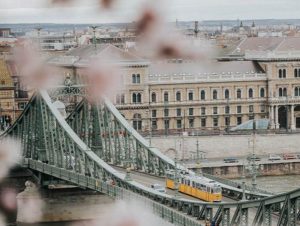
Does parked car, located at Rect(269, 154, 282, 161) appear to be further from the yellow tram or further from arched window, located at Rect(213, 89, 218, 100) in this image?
the yellow tram

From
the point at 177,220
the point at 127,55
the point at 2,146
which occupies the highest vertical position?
the point at 127,55

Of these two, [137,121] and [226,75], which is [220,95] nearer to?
[226,75]

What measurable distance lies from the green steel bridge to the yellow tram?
0.37m

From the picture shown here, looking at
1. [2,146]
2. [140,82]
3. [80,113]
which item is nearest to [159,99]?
[140,82]

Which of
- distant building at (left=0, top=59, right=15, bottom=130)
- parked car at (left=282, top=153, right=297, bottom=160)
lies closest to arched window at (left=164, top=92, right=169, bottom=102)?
distant building at (left=0, top=59, right=15, bottom=130)

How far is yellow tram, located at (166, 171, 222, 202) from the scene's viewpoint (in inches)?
788

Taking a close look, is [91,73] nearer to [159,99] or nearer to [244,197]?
[244,197]

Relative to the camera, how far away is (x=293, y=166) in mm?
35969

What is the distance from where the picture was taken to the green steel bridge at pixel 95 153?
2036 cm

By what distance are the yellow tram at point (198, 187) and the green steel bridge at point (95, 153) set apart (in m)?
0.37

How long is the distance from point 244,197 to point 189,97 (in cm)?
2555

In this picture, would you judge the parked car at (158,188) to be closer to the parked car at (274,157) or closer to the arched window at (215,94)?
the parked car at (274,157)

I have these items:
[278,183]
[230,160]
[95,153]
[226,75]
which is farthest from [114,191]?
[226,75]

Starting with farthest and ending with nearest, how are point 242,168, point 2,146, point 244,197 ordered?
point 242,168, point 244,197, point 2,146
